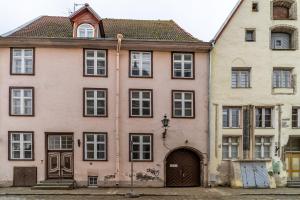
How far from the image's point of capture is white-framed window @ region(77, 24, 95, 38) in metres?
28.0

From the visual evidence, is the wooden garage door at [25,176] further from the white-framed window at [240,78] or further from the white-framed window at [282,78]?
the white-framed window at [282,78]

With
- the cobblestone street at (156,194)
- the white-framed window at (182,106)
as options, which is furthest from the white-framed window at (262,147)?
the white-framed window at (182,106)

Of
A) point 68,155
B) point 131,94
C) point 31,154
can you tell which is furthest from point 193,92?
point 31,154

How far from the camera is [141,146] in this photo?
1091 inches

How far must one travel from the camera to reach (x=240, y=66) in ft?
93.1

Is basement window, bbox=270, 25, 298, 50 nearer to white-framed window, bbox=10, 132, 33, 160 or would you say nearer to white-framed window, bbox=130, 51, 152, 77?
white-framed window, bbox=130, 51, 152, 77

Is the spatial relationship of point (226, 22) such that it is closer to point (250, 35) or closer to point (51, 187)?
point (250, 35)

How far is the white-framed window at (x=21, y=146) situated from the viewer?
26.9 meters

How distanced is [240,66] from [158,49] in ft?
18.7

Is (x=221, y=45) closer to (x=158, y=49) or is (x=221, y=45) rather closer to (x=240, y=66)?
(x=240, y=66)

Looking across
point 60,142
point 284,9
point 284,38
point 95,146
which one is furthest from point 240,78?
point 60,142

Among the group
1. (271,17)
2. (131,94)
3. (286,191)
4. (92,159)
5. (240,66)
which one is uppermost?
(271,17)

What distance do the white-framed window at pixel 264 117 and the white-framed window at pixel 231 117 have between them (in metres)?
1.30

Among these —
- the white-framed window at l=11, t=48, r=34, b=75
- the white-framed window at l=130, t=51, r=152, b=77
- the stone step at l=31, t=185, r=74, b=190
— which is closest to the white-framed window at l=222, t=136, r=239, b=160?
the white-framed window at l=130, t=51, r=152, b=77
